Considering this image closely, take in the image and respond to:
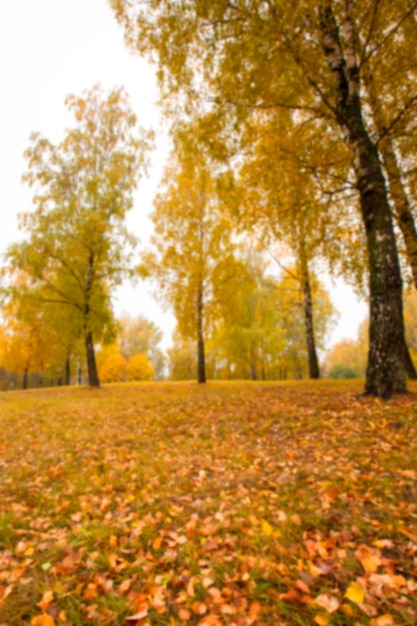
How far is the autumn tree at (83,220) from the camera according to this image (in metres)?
14.1

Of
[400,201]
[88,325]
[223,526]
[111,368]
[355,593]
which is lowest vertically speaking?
[223,526]

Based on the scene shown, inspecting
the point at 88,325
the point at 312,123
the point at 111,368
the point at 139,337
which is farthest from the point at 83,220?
the point at 139,337

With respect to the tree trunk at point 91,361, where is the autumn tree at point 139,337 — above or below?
above

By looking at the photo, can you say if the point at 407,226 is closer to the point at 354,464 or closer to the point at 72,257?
the point at 354,464

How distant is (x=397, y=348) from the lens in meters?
5.78

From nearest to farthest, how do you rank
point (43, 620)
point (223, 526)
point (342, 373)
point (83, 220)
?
1. point (43, 620)
2. point (223, 526)
3. point (83, 220)
4. point (342, 373)

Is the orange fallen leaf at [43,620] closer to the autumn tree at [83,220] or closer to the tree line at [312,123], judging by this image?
the tree line at [312,123]

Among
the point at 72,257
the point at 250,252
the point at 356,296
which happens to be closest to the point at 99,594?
the point at 356,296

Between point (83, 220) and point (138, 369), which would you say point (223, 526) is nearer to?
point (83, 220)

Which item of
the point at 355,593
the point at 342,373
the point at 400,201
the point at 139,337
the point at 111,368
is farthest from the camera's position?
the point at 139,337

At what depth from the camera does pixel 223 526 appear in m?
2.82

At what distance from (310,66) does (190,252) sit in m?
9.01

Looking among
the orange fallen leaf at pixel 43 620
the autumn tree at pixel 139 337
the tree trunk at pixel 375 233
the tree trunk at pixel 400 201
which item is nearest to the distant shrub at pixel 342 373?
the tree trunk at pixel 400 201

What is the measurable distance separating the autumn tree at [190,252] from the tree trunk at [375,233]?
8033 mm
